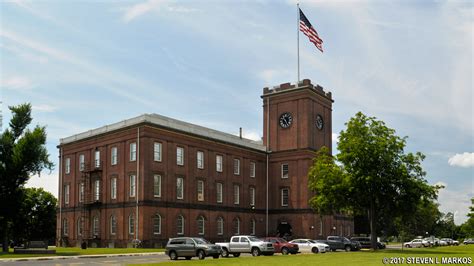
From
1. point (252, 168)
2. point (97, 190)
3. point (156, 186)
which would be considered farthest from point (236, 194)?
point (97, 190)

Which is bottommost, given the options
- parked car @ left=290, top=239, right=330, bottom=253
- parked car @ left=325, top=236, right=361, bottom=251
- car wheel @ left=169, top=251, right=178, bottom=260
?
parked car @ left=325, top=236, right=361, bottom=251

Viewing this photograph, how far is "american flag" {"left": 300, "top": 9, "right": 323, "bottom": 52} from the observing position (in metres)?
63.4

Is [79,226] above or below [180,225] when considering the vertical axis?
below

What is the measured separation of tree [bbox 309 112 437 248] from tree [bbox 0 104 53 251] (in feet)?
87.1

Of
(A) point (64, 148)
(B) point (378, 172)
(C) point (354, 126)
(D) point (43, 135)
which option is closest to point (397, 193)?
(B) point (378, 172)

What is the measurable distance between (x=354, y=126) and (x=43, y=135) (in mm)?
29036

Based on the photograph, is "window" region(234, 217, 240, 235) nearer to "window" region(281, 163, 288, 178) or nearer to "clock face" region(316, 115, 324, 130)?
"window" region(281, 163, 288, 178)

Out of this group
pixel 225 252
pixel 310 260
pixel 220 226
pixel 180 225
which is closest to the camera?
pixel 310 260

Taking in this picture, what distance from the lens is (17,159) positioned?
163 ft

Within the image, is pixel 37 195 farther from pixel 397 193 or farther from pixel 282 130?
pixel 397 193

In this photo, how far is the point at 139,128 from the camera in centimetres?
5778

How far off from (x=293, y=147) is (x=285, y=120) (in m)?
3.90

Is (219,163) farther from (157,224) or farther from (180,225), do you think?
(157,224)

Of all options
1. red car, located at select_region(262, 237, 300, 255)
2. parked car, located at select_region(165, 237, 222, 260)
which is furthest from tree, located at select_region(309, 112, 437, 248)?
parked car, located at select_region(165, 237, 222, 260)
